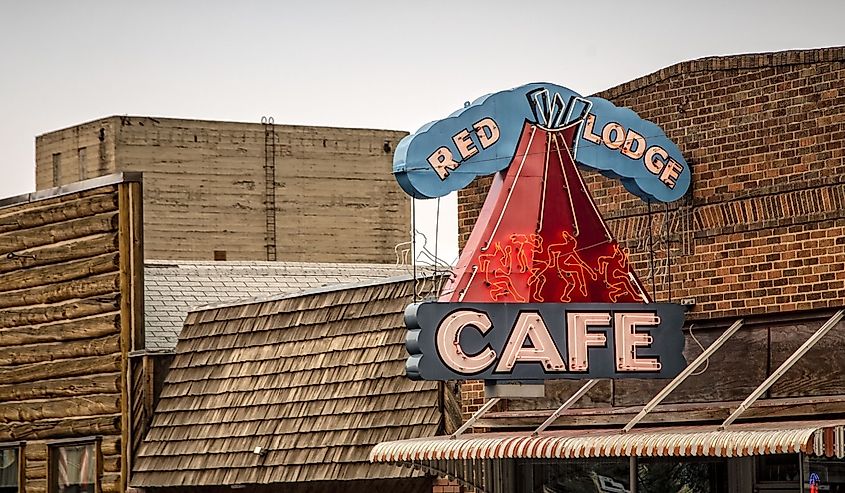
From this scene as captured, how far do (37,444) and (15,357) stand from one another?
137 centimetres

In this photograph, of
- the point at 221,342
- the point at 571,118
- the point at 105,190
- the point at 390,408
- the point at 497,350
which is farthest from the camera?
the point at 105,190

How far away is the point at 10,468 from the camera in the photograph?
2486 cm

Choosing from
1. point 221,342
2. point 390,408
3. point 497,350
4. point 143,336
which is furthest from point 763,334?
point 143,336

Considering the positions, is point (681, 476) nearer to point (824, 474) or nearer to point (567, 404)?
point (567, 404)

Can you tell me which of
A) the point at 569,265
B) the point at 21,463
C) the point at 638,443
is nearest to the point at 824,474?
A: the point at 638,443

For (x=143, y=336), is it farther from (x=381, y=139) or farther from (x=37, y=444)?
(x=381, y=139)

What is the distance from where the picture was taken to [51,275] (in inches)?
965

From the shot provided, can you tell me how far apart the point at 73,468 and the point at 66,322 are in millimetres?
2094

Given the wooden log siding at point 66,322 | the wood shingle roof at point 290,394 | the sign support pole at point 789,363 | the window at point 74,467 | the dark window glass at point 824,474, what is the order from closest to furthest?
the sign support pole at point 789,363 < the dark window glass at point 824,474 < the wood shingle roof at point 290,394 < the wooden log siding at point 66,322 < the window at point 74,467

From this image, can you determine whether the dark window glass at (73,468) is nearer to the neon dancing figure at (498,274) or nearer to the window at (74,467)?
the window at (74,467)

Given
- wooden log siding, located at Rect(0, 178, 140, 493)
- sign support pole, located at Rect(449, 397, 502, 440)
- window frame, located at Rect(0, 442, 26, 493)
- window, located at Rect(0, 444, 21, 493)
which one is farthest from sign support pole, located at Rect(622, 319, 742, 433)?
window, located at Rect(0, 444, 21, 493)

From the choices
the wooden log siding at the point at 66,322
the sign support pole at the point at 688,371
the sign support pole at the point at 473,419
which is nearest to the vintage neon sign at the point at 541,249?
the sign support pole at the point at 688,371

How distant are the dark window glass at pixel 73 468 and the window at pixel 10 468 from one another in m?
0.76

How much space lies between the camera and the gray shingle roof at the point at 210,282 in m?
24.2
